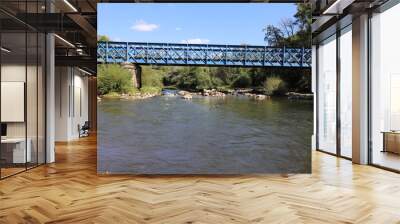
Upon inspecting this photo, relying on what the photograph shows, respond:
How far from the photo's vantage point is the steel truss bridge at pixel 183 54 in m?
6.57

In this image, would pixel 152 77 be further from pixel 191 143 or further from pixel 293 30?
pixel 293 30

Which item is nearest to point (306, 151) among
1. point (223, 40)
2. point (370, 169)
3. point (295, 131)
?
point (295, 131)

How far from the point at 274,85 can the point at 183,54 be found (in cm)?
165

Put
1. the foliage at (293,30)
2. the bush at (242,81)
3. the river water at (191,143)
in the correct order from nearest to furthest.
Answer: the river water at (191,143), the foliage at (293,30), the bush at (242,81)

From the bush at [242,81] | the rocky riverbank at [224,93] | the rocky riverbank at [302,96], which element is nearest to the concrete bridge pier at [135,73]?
the rocky riverbank at [224,93]

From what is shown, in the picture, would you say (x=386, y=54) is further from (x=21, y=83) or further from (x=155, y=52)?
(x=21, y=83)

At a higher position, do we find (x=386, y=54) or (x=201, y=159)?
(x=386, y=54)

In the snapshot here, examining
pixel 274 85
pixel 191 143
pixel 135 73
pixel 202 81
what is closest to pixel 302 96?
pixel 274 85

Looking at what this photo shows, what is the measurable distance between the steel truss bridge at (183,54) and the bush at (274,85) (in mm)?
370

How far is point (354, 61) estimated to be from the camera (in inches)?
320

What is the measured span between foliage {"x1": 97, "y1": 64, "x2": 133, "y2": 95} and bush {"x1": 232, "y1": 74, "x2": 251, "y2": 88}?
179 cm

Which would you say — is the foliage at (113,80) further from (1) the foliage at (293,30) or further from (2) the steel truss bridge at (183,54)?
(1) the foliage at (293,30)

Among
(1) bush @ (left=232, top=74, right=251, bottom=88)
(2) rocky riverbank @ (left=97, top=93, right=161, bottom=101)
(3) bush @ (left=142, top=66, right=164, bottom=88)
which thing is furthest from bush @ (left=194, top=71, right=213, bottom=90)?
(2) rocky riverbank @ (left=97, top=93, right=161, bottom=101)

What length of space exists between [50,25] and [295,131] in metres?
5.08
